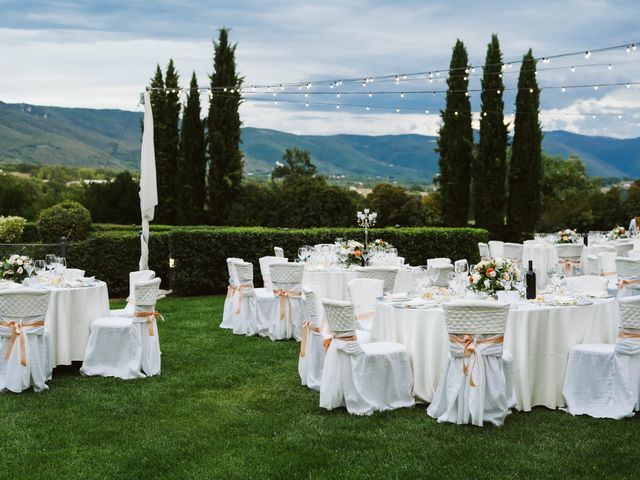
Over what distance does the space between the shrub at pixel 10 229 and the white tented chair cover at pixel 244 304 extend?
7.09 metres

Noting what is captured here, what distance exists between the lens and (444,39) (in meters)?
26.7

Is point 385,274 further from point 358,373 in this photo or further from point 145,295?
point 358,373

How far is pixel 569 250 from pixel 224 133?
12.7 m

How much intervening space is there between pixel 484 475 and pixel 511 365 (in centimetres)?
146

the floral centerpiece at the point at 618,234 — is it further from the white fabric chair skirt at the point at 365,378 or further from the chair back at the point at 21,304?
the chair back at the point at 21,304

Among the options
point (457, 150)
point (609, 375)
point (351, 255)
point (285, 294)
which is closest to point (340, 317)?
point (609, 375)

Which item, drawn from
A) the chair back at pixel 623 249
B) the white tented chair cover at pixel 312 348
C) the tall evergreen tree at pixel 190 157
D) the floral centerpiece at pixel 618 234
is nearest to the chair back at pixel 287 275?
the white tented chair cover at pixel 312 348

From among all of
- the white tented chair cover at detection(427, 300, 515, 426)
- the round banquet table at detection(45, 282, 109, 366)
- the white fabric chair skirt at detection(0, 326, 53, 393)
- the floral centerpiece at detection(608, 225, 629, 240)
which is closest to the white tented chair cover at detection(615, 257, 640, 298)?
the white tented chair cover at detection(427, 300, 515, 426)

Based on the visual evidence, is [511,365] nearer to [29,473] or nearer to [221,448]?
[221,448]

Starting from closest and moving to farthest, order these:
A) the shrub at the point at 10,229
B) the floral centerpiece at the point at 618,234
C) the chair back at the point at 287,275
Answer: the chair back at the point at 287,275 → the shrub at the point at 10,229 → the floral centerpiece at the point at 618,234

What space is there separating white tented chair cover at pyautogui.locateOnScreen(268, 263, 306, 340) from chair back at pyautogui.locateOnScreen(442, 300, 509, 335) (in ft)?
14.6

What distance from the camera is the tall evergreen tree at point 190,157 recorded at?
24906mm

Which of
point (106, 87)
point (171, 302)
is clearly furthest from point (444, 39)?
point (171, 302)

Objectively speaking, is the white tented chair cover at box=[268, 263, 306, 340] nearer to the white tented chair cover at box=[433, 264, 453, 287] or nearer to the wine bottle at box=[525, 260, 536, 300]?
the white tented chair cover at box=[433, 264, 453, 287]
